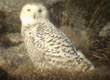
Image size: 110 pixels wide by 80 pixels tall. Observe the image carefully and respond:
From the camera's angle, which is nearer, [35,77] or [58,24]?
[35,77]

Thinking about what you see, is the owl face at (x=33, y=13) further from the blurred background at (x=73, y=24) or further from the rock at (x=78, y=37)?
the rock at (x=78, y=37)

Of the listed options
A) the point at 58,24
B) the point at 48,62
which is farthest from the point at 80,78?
the point at 58,24

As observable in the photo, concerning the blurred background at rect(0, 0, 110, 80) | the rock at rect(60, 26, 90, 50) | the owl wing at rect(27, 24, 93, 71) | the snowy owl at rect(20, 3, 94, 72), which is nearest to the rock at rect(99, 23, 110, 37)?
the blurred background at rect(0, 0, 110, 80)

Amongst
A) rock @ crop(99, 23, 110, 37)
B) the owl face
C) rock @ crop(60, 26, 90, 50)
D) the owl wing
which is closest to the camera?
the owl wing

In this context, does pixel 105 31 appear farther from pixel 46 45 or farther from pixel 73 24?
pixel 46 45

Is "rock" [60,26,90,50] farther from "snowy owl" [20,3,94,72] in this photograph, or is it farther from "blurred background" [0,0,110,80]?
"snowy owl" [20,3,94,72]

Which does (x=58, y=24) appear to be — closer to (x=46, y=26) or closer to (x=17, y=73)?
→ (x=46, y=26)

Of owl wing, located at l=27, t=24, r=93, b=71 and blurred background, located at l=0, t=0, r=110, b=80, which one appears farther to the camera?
blurred background, located at l=0, t=0, r=110, b=80
